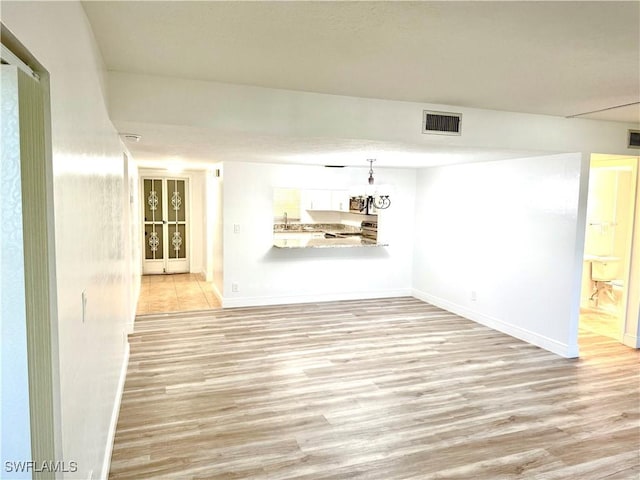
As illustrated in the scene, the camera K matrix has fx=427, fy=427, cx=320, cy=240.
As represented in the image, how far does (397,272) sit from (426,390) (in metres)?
3.52

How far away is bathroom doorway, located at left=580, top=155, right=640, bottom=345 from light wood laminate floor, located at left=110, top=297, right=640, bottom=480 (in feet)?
2.37

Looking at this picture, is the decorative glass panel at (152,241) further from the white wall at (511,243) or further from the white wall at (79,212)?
the white wall at (79,212)

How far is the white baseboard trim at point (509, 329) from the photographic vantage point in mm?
4398

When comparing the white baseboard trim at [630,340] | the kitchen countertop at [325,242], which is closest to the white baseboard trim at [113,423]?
the kitchen countertop at [325,242]

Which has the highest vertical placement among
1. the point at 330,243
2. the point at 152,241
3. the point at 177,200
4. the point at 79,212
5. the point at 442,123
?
the point at 442,123

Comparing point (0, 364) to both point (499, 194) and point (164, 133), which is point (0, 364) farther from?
point (499, 194)

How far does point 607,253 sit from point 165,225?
302 inches

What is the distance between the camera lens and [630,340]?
15.7 ft

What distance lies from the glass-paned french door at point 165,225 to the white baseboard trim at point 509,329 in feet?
16.5

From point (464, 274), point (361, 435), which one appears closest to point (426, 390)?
point (361, 435)

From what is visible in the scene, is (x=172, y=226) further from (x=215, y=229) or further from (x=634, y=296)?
(x=634, y=296)

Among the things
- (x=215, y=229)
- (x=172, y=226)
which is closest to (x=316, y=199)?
(x=215, y=229)

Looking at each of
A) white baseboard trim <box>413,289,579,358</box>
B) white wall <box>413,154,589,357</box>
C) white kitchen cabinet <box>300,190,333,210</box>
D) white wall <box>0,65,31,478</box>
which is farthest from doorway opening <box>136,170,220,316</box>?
white wall <box>0,65,31,478</box>

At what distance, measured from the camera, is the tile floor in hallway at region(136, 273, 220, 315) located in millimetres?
6027
